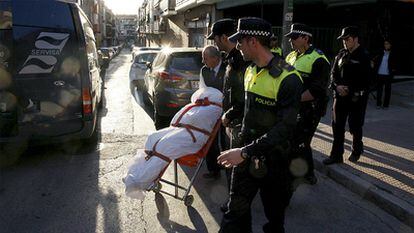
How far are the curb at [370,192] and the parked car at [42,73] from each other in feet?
11.4

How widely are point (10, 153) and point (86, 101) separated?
4.83 feet

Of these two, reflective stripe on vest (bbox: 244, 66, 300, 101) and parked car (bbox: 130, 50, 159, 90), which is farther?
parked car (bbox: 130, 50, 159, 90)

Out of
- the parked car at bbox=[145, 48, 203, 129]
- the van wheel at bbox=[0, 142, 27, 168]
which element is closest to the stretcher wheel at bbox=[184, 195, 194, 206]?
the van wheel at bbox=[0, 142, 27, 168]

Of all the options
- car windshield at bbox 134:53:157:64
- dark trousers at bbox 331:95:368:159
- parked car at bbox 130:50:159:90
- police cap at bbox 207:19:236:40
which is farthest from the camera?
car windshield at bbox 134:53:157:64

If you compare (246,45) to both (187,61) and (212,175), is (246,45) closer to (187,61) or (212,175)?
(212,175)

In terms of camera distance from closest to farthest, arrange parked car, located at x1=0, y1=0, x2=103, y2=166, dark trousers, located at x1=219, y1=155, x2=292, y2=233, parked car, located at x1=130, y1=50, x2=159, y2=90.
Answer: dark trousers, located at x1=219, y1=155, x2=292, y2=233, parked car, located at x1=0, y1=0, x2=103, y2=166, parked car, located at x1=130, y1=50, x2=159, y2=90

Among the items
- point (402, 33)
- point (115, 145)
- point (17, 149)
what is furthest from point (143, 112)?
point (402, 33)

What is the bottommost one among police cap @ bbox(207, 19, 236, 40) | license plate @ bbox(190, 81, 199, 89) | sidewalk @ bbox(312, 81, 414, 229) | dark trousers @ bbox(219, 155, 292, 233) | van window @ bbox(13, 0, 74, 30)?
sidewalk @ bbox(312, 81, 414, 229)

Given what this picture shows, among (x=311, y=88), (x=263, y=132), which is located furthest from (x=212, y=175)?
(x=263, y=132)

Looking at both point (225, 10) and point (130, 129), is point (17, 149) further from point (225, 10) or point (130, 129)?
point (225, 10)

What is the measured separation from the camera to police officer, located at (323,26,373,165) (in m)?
4.79

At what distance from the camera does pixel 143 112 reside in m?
9.51

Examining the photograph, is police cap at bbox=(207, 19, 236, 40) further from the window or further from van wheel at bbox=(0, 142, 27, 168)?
the window

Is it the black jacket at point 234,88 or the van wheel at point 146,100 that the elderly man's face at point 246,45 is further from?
the van wheel at point 146,100
